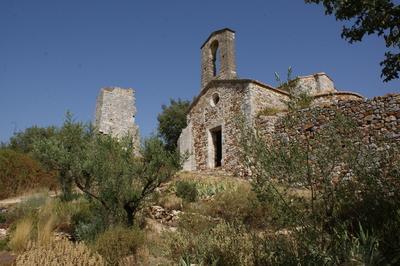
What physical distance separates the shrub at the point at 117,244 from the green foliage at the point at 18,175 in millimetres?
9301

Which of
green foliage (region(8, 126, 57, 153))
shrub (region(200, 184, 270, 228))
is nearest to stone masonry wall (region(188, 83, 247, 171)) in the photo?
shrub (region(200, 184, 270, 228))

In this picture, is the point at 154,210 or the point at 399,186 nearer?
the point at 399,186

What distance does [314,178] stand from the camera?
184 inches

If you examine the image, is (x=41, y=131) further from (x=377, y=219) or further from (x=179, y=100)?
(x=377, y=219)

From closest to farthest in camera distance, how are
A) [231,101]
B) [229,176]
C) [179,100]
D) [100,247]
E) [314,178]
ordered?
[314,178] → [100,247] → [229,176] → [231,101] → [179,100]

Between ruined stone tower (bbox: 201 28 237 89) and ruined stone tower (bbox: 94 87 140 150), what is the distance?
794 centimetres

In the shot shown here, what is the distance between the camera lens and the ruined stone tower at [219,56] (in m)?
18.0

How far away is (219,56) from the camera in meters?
18.5

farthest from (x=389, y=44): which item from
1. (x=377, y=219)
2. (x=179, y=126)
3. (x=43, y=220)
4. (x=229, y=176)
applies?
(x=179, y=126)

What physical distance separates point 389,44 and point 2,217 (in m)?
10.8

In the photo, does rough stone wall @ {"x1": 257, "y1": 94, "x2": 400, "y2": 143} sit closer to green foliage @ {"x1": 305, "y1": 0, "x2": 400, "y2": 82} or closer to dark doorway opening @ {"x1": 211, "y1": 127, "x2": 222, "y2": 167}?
green foliage @ {"x1": 305, "y1": 0, "x2": 400, "y2": 82}

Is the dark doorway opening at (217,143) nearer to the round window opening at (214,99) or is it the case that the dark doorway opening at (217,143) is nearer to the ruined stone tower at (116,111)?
the round window opening at (214,99)

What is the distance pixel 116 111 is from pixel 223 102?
10891mm

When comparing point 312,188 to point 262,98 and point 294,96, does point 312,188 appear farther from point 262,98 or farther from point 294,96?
point 262,98
